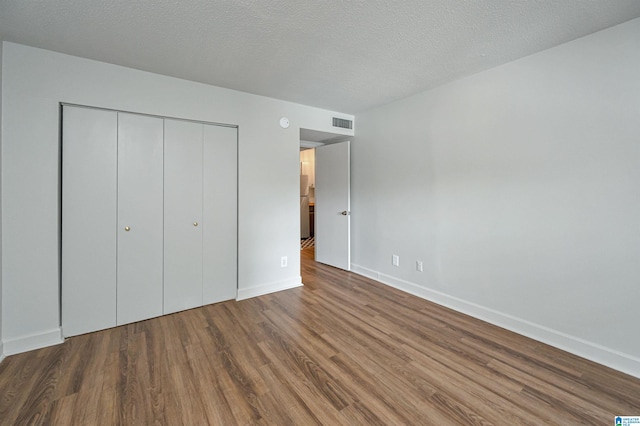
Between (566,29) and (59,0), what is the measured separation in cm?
344

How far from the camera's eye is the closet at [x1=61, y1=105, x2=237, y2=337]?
93.4 inches

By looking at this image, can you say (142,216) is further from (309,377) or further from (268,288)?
(309,377)

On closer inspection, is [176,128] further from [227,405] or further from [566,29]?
[566,29]

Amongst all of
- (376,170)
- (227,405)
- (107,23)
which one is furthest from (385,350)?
(107,23)

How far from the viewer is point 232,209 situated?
3162 mm

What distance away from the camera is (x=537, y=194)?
2311 millimetres

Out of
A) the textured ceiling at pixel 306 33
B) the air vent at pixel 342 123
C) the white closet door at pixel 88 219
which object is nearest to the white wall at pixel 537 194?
the textured ceiling at pixel 306 33

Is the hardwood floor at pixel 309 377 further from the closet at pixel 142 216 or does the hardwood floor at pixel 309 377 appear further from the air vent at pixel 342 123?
the air vent at pixel 342 123

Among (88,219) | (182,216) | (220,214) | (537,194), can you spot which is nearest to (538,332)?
(537,194)

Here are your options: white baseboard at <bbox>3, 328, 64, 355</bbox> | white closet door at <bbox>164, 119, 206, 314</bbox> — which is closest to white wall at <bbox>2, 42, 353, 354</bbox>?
white baseboard at <bbox>3, 328, 64, 355</bbox>

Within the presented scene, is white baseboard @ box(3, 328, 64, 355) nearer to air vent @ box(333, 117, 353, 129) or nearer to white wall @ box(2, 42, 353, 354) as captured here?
white wall @ box(2, 42, 353, 354)

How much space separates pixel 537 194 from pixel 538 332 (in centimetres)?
120

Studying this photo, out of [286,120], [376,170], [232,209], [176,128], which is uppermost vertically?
[286,120]

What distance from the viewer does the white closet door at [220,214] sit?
9.86 ft
